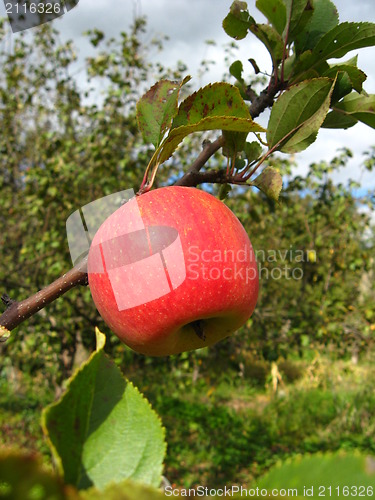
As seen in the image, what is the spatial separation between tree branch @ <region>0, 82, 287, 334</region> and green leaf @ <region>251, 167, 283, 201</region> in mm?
33

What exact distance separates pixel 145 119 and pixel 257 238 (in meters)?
2.94

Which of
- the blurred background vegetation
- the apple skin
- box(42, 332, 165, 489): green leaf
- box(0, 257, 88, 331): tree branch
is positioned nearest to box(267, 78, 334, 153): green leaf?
the apple skin

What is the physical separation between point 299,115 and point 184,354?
6.15 ft

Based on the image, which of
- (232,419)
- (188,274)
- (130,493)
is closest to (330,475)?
(130,493)

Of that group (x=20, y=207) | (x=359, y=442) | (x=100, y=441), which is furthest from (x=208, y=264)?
(x=359, y=442)

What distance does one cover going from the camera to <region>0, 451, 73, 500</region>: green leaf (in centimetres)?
14

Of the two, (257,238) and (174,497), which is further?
(257,238)

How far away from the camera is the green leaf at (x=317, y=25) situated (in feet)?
2.55

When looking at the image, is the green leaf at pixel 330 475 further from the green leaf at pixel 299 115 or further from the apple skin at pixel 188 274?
the green leaf at pixel 299 115

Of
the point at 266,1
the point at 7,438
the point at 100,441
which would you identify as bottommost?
the point at 7,438

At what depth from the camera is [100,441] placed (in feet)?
0.90

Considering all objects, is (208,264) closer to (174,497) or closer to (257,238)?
(174,497)

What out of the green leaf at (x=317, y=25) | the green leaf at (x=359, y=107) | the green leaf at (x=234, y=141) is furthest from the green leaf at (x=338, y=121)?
the green leaf at (x=234, y=141)

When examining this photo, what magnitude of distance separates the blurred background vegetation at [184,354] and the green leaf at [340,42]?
5.34 feet
